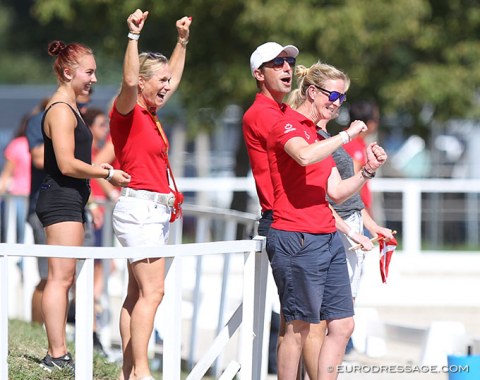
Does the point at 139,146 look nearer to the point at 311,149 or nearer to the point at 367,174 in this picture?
the point at 311,149

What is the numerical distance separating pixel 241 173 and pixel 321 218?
9.73m

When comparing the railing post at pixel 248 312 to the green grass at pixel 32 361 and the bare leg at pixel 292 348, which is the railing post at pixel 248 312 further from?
the green grass at pixel 32 361

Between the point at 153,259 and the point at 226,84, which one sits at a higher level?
the point at 226,84

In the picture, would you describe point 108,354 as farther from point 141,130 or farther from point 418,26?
point 418,26

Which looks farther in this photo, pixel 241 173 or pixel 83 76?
pixel 241 173

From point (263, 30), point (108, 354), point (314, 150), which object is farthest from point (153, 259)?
point (263, 30)

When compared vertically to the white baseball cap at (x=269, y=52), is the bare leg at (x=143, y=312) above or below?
below

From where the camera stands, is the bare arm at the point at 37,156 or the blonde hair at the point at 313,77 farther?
the bare arm at the point at 37,156

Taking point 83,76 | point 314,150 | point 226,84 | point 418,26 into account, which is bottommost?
point 314,150

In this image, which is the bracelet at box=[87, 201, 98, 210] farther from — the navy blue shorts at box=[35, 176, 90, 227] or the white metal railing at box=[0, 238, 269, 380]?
the white metal railing at box=[0, 238, 269, 380]

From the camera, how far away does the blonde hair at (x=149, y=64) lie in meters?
5.54

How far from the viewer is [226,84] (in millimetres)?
13406

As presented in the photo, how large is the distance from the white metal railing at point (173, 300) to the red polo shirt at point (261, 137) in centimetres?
31

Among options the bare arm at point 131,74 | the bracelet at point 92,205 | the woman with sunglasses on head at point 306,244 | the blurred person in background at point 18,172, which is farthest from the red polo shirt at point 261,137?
the blurred person in background at point 18,172
